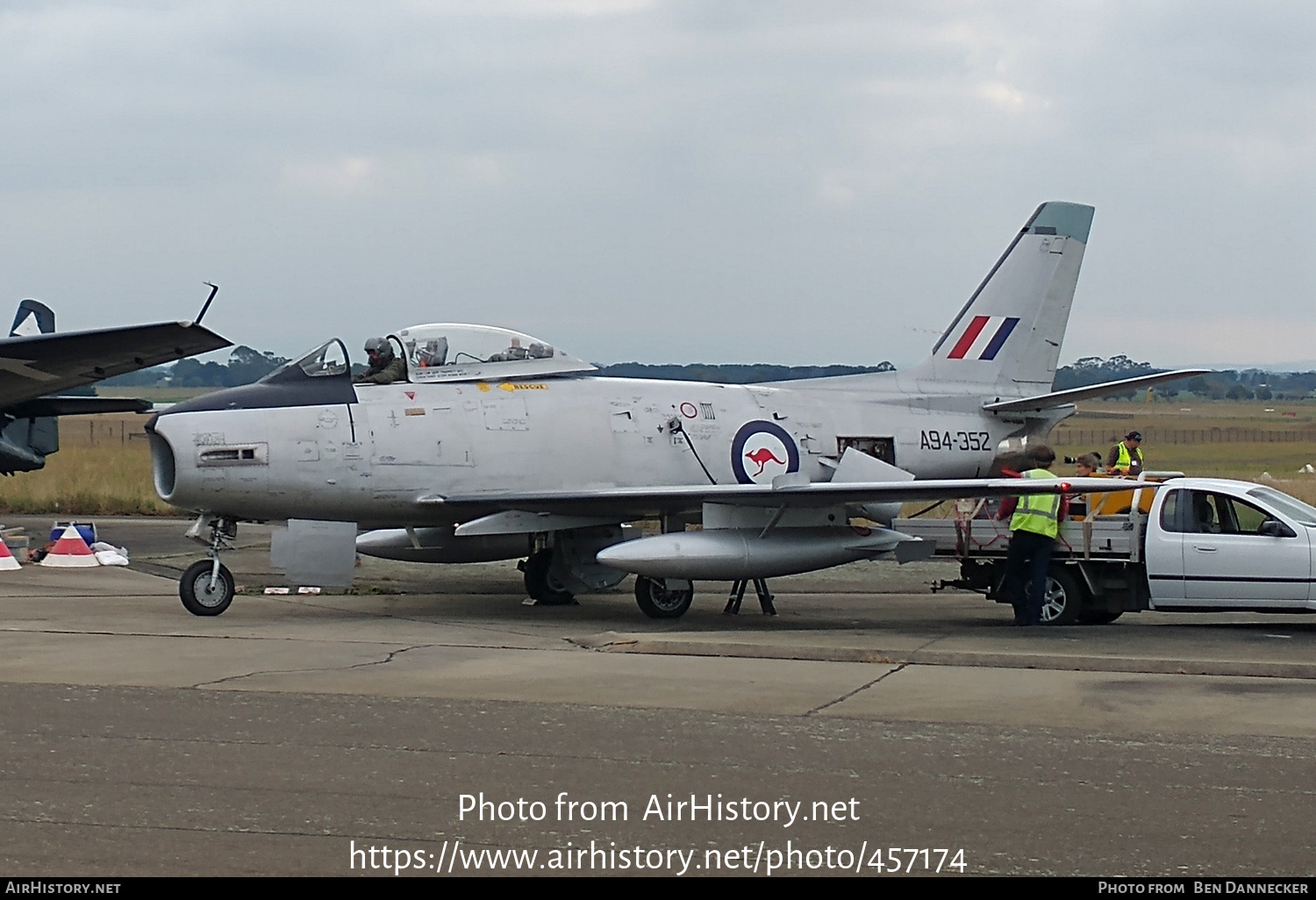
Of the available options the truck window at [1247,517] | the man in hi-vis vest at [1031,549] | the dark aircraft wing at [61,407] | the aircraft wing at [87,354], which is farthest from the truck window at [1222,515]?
the dark aircraft wing at [61,407]

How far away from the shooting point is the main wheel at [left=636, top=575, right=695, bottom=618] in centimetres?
1370

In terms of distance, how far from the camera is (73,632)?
11.4 metres

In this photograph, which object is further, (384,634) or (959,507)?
(959,507)

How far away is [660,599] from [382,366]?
3320mm

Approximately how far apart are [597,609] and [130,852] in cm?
972

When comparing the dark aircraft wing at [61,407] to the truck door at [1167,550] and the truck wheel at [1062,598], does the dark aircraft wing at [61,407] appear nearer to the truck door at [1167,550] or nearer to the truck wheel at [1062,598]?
the truck wheel at [1062,598]

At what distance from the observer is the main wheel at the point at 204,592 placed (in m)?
12.7

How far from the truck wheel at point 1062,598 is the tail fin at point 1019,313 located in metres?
3.82

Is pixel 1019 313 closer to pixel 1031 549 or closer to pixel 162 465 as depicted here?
pixel 1031 549

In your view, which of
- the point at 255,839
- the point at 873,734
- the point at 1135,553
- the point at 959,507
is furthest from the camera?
the point at 959,507

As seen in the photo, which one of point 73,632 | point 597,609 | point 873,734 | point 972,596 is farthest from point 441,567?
point 873,734

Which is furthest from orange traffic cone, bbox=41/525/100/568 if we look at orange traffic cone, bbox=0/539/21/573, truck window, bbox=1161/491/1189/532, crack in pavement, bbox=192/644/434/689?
truck window, bbox=1161/491/1189/532
